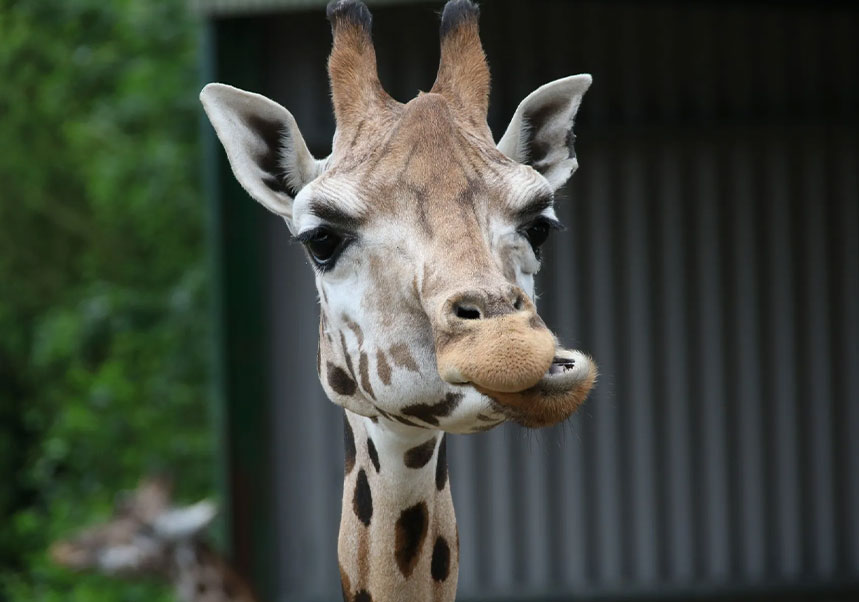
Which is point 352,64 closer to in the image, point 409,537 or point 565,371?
point 565,371

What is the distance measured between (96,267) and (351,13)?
13.5 m

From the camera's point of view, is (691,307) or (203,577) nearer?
(203,577)

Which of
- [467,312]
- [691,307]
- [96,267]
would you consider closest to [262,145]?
[467,312]

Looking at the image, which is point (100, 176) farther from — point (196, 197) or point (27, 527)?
point (27, 527)

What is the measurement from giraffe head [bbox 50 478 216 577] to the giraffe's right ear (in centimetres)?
737

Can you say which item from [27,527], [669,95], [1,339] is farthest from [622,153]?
[1,339]

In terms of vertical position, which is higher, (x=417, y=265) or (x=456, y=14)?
(x=456, y=14)

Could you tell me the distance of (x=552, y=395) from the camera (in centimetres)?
275

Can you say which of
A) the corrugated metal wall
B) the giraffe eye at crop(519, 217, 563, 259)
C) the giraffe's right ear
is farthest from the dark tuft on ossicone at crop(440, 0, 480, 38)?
the corrugated metal wall

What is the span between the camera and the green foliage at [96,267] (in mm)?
14539

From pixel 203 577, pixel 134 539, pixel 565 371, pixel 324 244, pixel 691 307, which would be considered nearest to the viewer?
pixel 565 371

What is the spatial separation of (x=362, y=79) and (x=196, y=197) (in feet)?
40.9

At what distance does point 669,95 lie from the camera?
1084 centimetres

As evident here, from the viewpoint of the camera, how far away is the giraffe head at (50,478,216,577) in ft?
34.7
